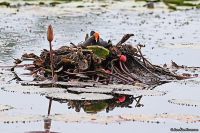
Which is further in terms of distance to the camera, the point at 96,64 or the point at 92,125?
the point at 96,64

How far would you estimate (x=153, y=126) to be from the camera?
13.8ft

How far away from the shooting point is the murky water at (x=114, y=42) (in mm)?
4184

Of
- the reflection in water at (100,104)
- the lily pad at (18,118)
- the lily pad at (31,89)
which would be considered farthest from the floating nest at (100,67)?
the lily pad at (18,118)

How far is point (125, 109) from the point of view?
491 cm

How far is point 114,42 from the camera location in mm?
11242

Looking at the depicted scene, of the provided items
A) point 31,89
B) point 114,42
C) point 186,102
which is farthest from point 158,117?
point 114,42

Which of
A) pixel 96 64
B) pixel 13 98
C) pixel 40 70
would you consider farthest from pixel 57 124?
pixel 40 70

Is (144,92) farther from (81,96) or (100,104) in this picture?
(81,96)

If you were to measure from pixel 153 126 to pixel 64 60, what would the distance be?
111 inches

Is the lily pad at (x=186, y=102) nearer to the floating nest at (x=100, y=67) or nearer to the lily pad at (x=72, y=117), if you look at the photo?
the floating nest at (x=100, y=67)

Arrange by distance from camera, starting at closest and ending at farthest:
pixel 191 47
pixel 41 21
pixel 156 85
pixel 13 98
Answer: pixel 13 98 < pixel 156 85 < pixel 191 47 < pixel 41 21

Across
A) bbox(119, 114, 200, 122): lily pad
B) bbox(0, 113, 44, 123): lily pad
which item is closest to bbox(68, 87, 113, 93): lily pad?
bbox(119, 114, 200, 122): lily pad

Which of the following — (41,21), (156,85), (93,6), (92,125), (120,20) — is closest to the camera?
(92,125)

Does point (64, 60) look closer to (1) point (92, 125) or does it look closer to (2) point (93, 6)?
(1) point (92, 125)
